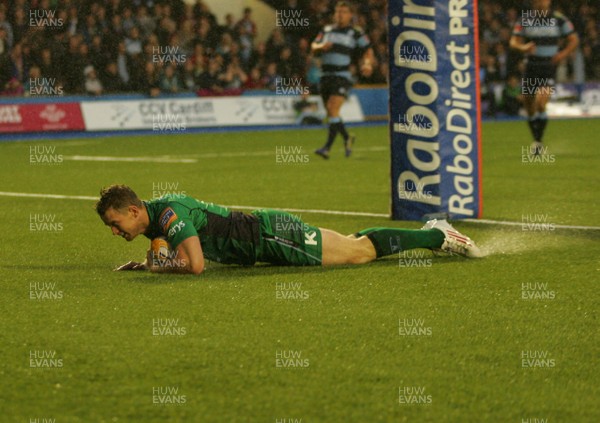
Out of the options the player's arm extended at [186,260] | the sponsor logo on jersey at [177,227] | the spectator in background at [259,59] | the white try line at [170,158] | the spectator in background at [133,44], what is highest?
the spectator in background at [133,44]

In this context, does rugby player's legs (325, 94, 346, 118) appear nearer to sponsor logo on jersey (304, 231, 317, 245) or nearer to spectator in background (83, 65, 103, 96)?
spectator in background (83, 65, 103, 96)

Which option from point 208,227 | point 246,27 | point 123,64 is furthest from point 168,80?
point 208,227

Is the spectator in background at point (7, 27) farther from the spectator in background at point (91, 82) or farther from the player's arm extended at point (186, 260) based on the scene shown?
the player's arm extended at point (186, 260)

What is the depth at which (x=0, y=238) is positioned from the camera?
957cm

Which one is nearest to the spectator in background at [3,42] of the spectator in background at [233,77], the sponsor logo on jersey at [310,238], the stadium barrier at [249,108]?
the stadium barrier at [249,108]

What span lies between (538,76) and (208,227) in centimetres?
1019

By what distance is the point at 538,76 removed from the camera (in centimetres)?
1647

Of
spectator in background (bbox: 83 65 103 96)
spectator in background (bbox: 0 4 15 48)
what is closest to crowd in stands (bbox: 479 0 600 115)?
spectator in background (bbox: 83 65 103 96)

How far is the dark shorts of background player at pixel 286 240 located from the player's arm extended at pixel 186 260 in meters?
0.46

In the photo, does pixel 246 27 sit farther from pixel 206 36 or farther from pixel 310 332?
pixel 310 332

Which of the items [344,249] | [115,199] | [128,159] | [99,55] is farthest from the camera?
[99,55]

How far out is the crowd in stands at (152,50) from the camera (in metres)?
24.3

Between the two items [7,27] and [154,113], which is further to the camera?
[154,113]

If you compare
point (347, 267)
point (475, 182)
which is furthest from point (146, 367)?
point (475, 182)
